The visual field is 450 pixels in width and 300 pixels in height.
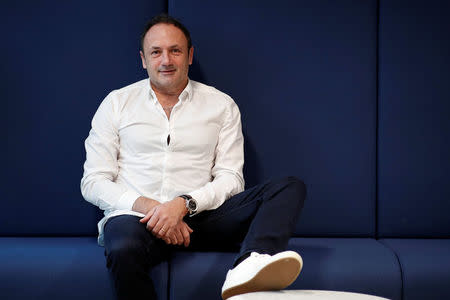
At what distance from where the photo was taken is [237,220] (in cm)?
229

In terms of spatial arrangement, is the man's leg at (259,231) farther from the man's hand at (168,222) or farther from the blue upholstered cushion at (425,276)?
the blue upholstered cushion at (425,276)

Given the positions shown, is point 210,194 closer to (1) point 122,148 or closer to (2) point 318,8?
(1) point 122,148

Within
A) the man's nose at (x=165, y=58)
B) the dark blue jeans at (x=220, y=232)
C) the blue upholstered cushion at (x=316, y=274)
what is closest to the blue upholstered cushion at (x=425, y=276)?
the blue upholstered cushion at (x=316, y=274)

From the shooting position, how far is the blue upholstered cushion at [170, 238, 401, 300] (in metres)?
2.16

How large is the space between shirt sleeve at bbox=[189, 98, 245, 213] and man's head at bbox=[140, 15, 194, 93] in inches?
10.5

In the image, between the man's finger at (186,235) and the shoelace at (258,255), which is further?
the man's finger at (186,235)

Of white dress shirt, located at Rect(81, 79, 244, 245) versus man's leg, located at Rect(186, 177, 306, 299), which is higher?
white dress shirt, located at Rect(81, 79, 244, 245)

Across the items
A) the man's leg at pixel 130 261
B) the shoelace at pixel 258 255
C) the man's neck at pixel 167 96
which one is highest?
the man's neck at pixel 167 96

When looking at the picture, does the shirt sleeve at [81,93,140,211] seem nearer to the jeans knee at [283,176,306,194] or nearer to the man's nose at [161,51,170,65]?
the man's nose at [161,51,170,65]

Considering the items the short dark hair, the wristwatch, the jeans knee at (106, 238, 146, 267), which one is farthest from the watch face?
the short dark hair

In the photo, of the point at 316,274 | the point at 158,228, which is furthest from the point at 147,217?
the point at 316,274

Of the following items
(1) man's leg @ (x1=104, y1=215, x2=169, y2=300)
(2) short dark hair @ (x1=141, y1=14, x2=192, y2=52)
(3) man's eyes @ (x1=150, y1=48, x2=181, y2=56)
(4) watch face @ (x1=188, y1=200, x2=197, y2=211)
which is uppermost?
(2) short dark hair @ (x1=141, y1=14, x2=192, y2=52)

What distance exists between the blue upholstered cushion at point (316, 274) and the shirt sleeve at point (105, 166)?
12.6 inches

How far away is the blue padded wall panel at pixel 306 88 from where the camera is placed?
2.79m
